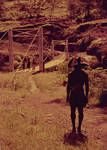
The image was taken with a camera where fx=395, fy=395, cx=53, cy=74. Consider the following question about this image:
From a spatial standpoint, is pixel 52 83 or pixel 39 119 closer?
pixel 39 119

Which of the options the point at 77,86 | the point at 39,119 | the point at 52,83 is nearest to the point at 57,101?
the point at 52,83

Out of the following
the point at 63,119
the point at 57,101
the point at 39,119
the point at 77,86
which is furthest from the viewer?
the point at 57,101

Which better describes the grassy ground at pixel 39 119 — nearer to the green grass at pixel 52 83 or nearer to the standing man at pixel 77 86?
the green grass at pixel 52 83

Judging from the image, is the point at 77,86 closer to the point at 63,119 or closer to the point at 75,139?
the point at 75,139

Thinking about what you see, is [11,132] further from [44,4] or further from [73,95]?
[44,4]

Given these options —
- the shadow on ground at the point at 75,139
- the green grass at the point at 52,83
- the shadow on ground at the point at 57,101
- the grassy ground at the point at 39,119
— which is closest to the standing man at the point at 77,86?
the shadow on ground at the point at 75,139

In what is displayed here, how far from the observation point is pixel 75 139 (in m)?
9.38

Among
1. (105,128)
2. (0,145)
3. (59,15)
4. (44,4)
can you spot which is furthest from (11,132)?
(44,4)

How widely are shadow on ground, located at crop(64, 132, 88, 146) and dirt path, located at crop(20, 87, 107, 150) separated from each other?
0.16ft

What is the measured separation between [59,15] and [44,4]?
9.23 feet

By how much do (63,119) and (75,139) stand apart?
2143 mm

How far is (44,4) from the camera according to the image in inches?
1321

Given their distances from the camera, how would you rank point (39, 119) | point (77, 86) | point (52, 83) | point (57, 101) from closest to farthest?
1. point (77, 86)
2. point (39, 119)
3. point (57, 101)
4. point (52, 83)

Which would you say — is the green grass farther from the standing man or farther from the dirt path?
the standing man
